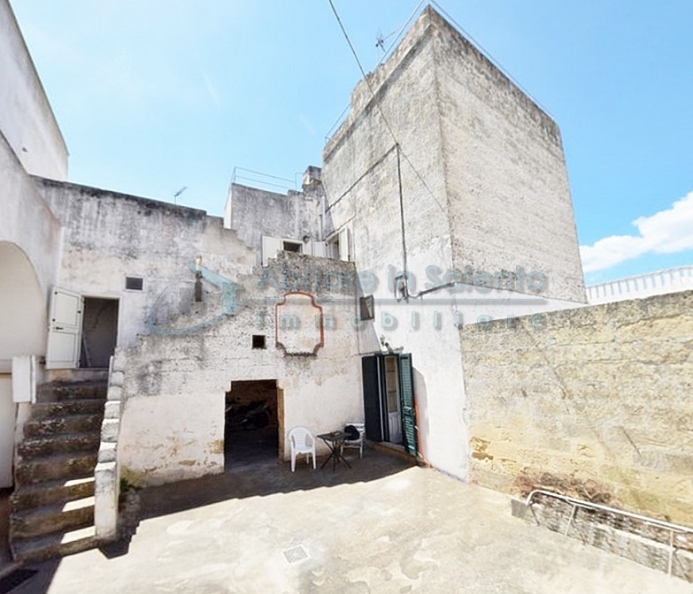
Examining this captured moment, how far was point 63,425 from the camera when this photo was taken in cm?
507

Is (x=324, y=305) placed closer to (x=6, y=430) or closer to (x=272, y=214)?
(x=272, y=214)

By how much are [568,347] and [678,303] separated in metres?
1.26

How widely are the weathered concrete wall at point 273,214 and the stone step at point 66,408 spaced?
6.06 metres

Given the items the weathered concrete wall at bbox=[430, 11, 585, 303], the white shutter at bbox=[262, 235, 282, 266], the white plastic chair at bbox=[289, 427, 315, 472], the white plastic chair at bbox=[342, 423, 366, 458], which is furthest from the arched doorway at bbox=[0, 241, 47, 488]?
the weathered concrete wall at bbox=[430, 11, 585, 303]

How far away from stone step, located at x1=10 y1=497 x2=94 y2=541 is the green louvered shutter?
17.9 feet

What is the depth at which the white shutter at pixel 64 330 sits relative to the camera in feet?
20.4

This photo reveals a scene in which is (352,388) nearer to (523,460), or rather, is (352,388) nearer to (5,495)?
(523,460)

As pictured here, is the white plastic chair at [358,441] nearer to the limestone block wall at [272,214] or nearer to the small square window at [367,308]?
the small square window at [367,308]

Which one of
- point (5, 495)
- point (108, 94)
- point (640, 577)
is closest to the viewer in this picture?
point (640, 577)

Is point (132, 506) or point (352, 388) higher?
point (352, 388)

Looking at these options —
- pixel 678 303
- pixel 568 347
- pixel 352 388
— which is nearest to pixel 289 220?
pixel 352 388

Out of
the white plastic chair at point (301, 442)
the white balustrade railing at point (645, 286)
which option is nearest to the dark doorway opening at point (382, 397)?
the white plastic chair at point (301, 442)

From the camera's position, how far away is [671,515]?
11.5ft

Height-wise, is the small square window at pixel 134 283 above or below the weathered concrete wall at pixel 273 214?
below
